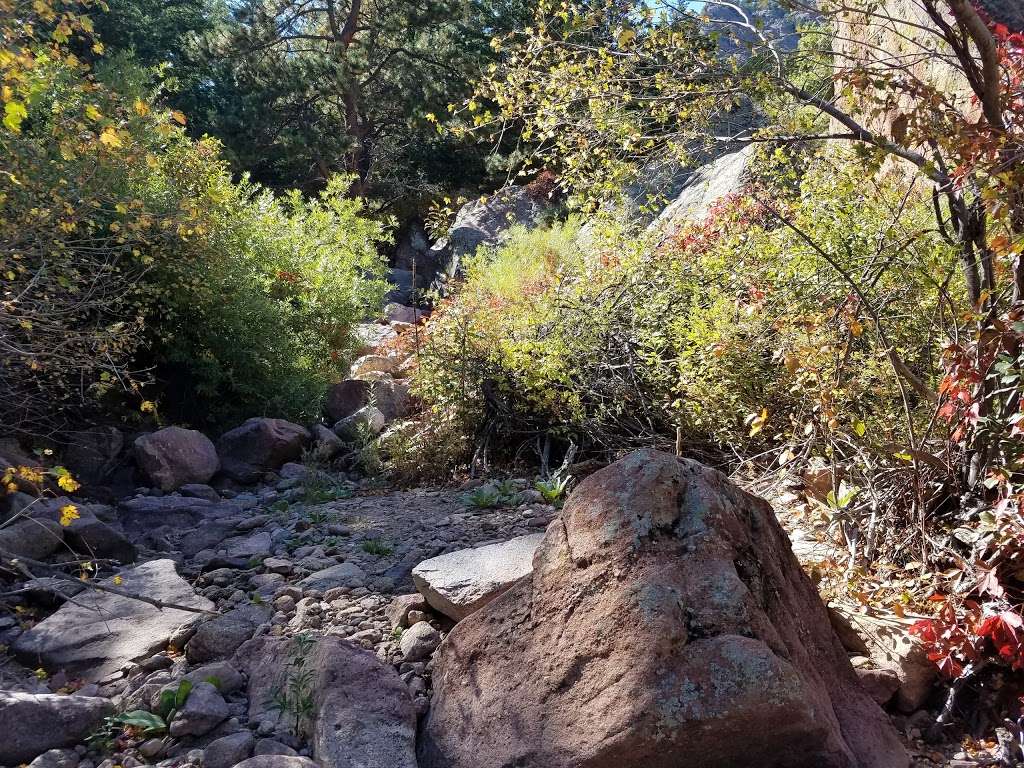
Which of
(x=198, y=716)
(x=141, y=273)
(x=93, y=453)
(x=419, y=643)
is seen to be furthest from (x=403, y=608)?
(x=93, y=453)

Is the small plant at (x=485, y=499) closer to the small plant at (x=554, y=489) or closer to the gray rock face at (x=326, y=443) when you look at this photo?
the small plant at (x=554, y=489)

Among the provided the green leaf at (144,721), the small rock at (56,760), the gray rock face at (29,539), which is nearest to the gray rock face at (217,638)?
the green leaf at (144,721)

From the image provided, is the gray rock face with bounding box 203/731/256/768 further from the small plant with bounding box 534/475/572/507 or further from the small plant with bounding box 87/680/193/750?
the small plant with bounding box 534/475/572/507

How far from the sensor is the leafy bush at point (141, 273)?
4.88 metres

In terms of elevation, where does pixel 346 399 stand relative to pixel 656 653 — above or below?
below

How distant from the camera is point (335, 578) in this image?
3980mm

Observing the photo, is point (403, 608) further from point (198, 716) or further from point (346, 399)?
point (346, 399)

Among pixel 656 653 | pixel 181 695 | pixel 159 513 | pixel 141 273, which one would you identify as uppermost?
pixel 141 273

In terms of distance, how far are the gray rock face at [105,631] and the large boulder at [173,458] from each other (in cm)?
261

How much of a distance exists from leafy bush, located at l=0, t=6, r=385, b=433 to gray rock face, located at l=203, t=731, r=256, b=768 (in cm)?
244

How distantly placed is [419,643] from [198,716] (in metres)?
0.84

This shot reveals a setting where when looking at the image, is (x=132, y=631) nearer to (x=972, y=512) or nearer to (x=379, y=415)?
(x=972, y=512)

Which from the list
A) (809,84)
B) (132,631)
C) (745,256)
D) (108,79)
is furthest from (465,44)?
(132,631)

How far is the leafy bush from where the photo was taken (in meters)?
4.88
